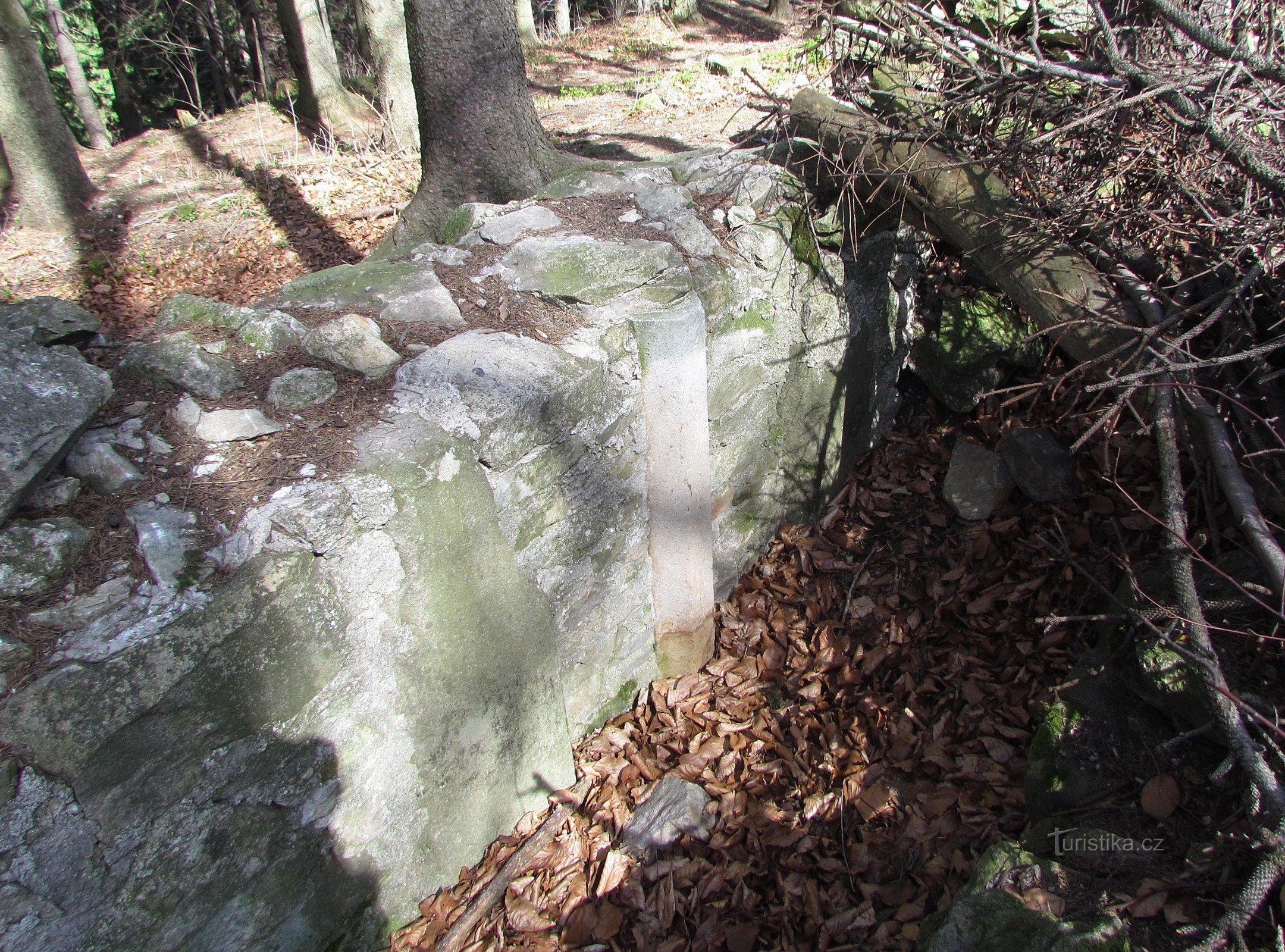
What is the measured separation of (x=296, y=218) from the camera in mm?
6293

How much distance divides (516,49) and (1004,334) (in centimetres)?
312

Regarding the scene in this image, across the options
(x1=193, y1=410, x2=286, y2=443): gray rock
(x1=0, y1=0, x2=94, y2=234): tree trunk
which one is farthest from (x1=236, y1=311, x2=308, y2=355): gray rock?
(x1=0, y1=0, x2=94, y2=234): tree trunk

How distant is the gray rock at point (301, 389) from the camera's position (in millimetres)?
2414

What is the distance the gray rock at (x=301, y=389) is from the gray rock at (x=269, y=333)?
20 cm

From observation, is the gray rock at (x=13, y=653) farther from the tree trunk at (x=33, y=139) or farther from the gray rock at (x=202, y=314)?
the tree trunk at (x=33, y=139)

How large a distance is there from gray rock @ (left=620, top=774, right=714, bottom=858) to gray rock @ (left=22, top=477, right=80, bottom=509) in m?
2.14

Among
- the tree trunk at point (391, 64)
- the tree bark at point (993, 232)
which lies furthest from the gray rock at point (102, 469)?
the tree trunk at point (391, 64)

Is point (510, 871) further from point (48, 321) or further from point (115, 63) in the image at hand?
point (115, 63)

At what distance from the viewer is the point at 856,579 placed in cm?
384

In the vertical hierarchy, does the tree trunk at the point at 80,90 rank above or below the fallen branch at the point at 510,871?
above

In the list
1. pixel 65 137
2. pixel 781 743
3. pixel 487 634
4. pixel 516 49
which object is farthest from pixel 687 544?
pixel 65 137

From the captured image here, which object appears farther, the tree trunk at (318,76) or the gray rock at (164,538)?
the tree trunk at (318,76)

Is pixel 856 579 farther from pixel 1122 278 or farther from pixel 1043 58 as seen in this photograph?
pixel 1043 58

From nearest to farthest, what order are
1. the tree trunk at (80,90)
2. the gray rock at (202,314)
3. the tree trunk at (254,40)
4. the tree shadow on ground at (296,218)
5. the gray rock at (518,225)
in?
the gray rock at (202,314) → the gray rock at (518,225) → the tree shadow on ground at (296,218) → the tree trunk at (80,90) → the tree trunk at (254,40)
